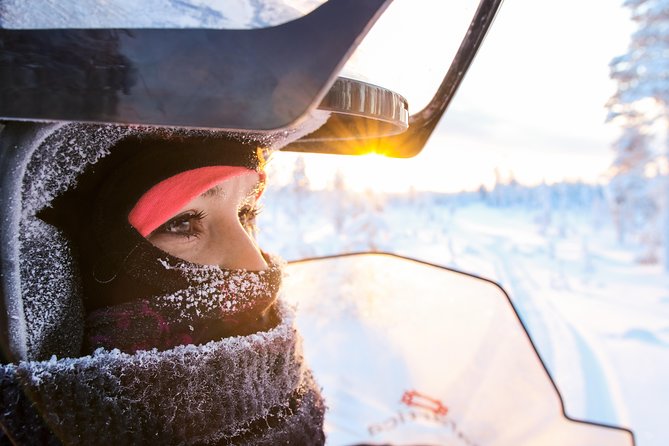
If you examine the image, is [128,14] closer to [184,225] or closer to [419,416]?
[184,225]

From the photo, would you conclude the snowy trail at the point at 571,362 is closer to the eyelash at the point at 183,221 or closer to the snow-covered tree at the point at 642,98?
the eyelash at the point at 183,221

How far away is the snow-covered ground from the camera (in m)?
3.57

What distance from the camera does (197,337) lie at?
1.09 meters

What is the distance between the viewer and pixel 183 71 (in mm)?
703

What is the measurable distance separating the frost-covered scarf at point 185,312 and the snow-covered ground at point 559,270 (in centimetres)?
67

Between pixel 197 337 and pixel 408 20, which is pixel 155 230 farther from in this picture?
pixel 408 20

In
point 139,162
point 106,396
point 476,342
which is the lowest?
point 476,342

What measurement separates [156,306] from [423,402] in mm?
1440

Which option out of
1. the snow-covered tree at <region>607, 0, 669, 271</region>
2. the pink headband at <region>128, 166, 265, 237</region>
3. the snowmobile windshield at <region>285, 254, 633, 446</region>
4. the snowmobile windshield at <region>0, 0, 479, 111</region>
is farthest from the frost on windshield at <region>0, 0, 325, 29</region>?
the snow-covered tree at <region>607, 0, 669, 271</region>

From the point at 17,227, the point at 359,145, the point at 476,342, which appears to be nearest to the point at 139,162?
the point at 17,227

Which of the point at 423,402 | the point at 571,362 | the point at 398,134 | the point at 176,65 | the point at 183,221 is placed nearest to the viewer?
the point at 176,65

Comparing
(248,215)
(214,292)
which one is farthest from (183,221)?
(248,215)

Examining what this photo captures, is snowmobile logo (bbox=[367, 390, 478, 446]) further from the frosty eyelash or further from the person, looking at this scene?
the frosty eyelash

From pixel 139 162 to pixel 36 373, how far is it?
50 centimetres
